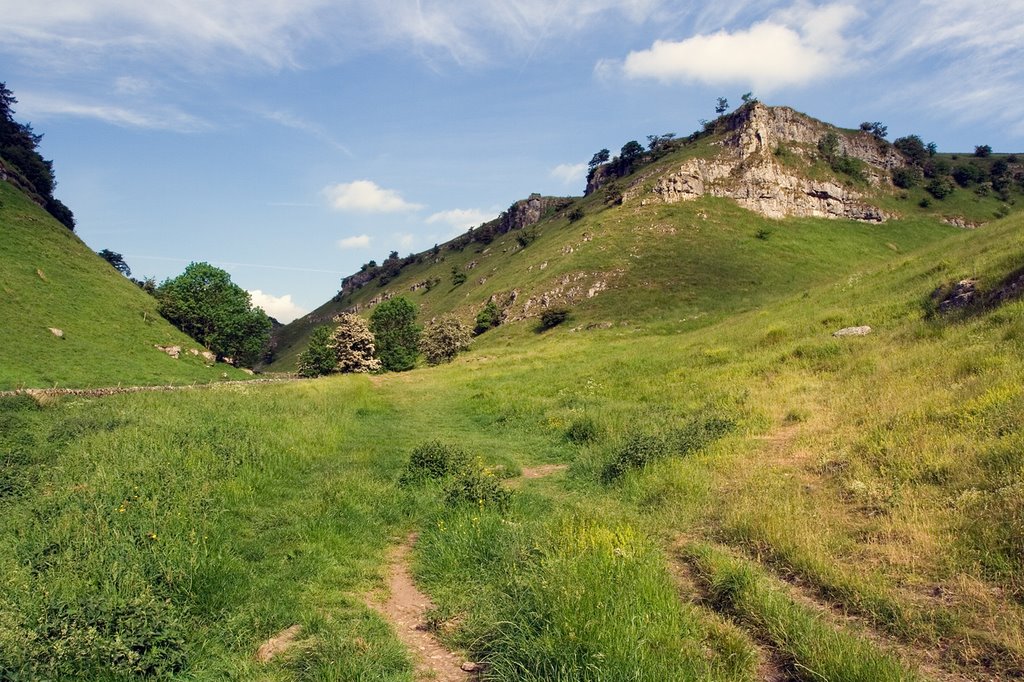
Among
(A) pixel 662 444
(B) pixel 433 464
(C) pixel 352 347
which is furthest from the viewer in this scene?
(C) pixel 352 347

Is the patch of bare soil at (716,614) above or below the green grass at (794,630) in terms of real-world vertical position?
below

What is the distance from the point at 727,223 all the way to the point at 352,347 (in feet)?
226

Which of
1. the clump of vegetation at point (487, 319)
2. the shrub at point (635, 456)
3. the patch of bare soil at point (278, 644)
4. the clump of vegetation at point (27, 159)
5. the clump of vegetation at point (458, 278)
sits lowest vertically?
the patch of bare soil at point (278, 644)

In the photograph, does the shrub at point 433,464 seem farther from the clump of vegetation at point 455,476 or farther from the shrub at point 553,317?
the shrub at point 553,317

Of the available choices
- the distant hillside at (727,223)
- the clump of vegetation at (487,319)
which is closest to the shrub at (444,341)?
the distant hillside at (727,223)

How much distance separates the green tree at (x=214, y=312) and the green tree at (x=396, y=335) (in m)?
18.7

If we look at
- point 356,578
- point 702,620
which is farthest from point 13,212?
point 702,620

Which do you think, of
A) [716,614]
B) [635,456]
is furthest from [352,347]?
[716,614]

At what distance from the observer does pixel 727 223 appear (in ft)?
301

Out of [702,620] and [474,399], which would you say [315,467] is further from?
[474,399]

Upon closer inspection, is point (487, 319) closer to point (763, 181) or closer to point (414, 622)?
point (763, 181)

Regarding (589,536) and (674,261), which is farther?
(674,261)

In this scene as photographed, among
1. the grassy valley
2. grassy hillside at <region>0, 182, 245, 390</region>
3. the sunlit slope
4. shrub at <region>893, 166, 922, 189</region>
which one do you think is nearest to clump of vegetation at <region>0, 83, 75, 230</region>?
grassy hillside at <region>0, 182, 245, 390</region>

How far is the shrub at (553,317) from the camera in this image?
73188mm
